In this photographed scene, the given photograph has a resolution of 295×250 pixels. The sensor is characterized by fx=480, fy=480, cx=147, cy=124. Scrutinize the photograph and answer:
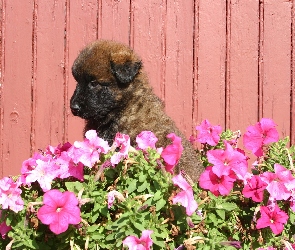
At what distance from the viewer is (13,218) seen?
66.8 inches

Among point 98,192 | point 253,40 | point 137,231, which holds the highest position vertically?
point 253,40

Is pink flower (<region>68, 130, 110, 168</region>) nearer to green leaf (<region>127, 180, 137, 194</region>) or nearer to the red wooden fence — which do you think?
green leaf (<region>127, 180, 137, 194</region>)

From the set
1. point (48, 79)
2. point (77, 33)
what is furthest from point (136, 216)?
point (77, 33)

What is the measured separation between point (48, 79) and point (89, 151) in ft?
7.04

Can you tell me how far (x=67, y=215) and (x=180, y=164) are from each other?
3.63 feet

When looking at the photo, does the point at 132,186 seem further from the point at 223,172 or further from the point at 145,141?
the point at 223,172

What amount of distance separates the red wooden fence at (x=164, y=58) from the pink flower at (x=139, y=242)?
7.68 feet

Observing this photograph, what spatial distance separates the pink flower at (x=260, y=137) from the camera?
7.02 feet

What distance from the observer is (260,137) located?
85.0 inches

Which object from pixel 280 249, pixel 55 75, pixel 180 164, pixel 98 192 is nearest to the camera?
pixel 98 192

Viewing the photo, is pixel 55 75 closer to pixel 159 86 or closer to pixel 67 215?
pixel 159 86

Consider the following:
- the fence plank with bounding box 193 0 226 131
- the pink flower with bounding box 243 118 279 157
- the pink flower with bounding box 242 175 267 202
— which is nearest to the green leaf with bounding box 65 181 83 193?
the pink flower with bounding box 242 175 267 202

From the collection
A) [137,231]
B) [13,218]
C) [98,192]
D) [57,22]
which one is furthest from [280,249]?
[57,22]

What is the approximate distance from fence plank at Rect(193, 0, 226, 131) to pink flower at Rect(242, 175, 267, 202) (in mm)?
2035
